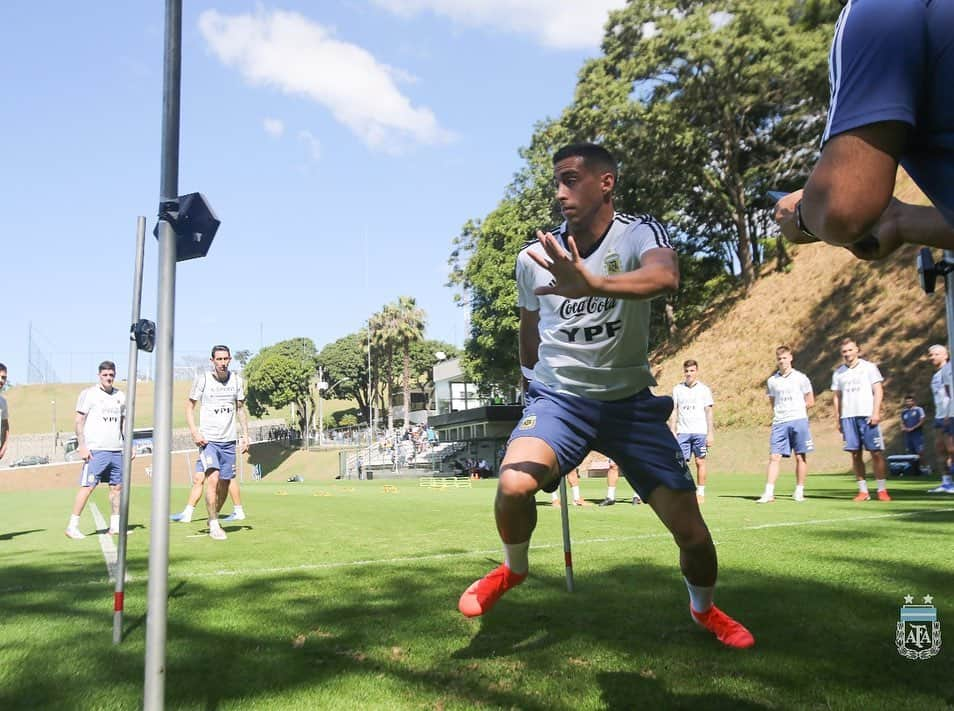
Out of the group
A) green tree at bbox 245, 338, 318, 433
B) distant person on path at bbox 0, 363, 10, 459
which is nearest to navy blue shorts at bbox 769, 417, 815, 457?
distant person on path at bbox 0, 363, 10, 459

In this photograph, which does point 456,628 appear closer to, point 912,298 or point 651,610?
point 651,610

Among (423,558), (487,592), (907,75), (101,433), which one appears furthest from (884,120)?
(101,433)

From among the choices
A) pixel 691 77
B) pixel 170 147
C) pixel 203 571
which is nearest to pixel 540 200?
pixel 691 77

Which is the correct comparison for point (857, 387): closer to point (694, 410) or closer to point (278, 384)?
point (694, 410)

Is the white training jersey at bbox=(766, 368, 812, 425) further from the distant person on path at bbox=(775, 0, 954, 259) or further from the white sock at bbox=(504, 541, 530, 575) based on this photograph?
the distant person on path at bbox=(775, 0, 954, 259)

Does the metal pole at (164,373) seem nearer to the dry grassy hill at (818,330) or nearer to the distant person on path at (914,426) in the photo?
the distant person on path at (914,426)

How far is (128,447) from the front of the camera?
14.0ft

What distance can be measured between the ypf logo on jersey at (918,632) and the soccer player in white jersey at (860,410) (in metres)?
8.43

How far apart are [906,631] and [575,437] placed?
5.73ft

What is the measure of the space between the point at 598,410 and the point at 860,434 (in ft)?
32.0

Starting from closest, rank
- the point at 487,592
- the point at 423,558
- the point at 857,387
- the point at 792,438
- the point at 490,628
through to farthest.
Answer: the point at 487,592
the point at 490,628
the point at 423,558
the point at 857,387
the point at 792,438

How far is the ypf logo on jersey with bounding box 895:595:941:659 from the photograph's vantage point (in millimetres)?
3412

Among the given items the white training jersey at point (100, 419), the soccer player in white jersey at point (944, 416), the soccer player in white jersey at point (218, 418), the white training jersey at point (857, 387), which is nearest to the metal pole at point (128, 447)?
the soccer player in white jersey at point (218, 418)

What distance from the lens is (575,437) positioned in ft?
12.6
